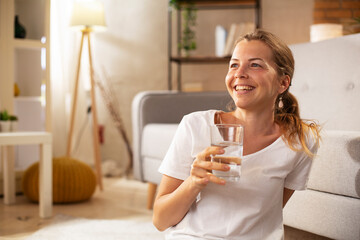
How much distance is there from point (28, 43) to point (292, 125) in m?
1.93

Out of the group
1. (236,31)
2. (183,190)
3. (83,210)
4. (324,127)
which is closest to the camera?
(183,190)

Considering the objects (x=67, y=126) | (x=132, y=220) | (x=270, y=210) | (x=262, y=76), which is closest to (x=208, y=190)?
(x=270, y=210)

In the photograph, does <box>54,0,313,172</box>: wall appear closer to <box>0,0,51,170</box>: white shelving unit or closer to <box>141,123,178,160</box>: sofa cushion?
<box>0,0,51,170</box>: white shelving unit

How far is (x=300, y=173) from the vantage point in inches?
45.2

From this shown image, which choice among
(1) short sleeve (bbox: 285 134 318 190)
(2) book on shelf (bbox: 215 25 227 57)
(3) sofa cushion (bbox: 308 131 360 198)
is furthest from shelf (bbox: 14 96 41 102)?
(1) short sleeve (bbox: 285 134 318 190)

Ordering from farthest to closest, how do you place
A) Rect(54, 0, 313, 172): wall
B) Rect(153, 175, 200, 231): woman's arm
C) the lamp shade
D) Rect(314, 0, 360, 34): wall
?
1. Rect(54, 0, 313, 172): wall
2. Rect(314, 0, 360, 34): wall
3. the lamp shade
4. Rect(153, 175, 200, 231): woman's arm

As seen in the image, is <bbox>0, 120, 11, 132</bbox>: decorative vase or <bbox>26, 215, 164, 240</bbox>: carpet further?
<bbox>0, 120, 11, 132</bbox>: decorative vase

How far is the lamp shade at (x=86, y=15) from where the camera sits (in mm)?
3021

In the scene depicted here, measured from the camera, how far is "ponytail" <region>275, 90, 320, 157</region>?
1117 mm

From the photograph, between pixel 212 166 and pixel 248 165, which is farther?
pixel 248 165

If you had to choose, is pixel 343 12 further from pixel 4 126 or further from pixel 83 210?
pixel 4 126

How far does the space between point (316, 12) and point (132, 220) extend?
2689mm

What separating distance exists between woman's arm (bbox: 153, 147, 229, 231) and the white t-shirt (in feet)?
0.09

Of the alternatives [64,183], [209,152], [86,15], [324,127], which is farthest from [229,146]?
[86,15]
